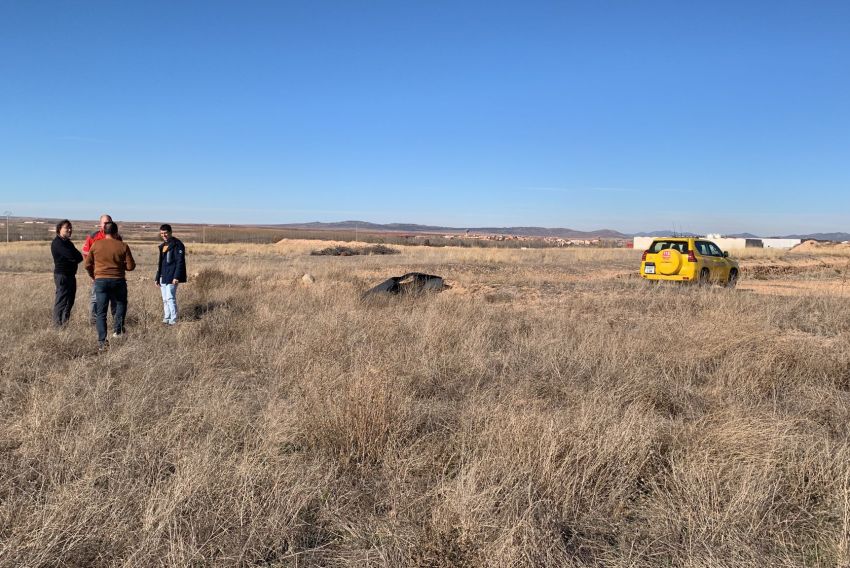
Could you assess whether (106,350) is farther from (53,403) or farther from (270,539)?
(270,539)

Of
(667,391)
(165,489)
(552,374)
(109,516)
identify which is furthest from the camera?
(552,374)

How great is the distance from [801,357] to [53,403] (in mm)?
7005

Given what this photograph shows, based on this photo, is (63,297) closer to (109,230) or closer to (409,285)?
(109,230)

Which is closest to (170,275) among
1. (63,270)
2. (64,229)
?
(63,270)

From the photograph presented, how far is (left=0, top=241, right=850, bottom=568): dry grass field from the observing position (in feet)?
8.99

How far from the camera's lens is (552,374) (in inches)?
229

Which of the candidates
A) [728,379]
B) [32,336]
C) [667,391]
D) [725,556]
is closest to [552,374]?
[667,391]

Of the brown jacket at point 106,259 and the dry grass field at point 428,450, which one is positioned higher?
the brown jacket at point 106,259

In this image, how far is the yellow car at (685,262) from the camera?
50.5 feet

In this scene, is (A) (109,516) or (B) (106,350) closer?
(A) (109,516)

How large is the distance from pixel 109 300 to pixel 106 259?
1.75ft

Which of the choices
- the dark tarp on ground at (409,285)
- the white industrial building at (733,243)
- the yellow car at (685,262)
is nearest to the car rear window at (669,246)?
the yellow car at (685,262)

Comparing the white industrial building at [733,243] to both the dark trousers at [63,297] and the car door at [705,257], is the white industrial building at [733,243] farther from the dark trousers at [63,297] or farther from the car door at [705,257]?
the dark trousers at [63,297]

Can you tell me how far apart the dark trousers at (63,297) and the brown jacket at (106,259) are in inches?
37.8
